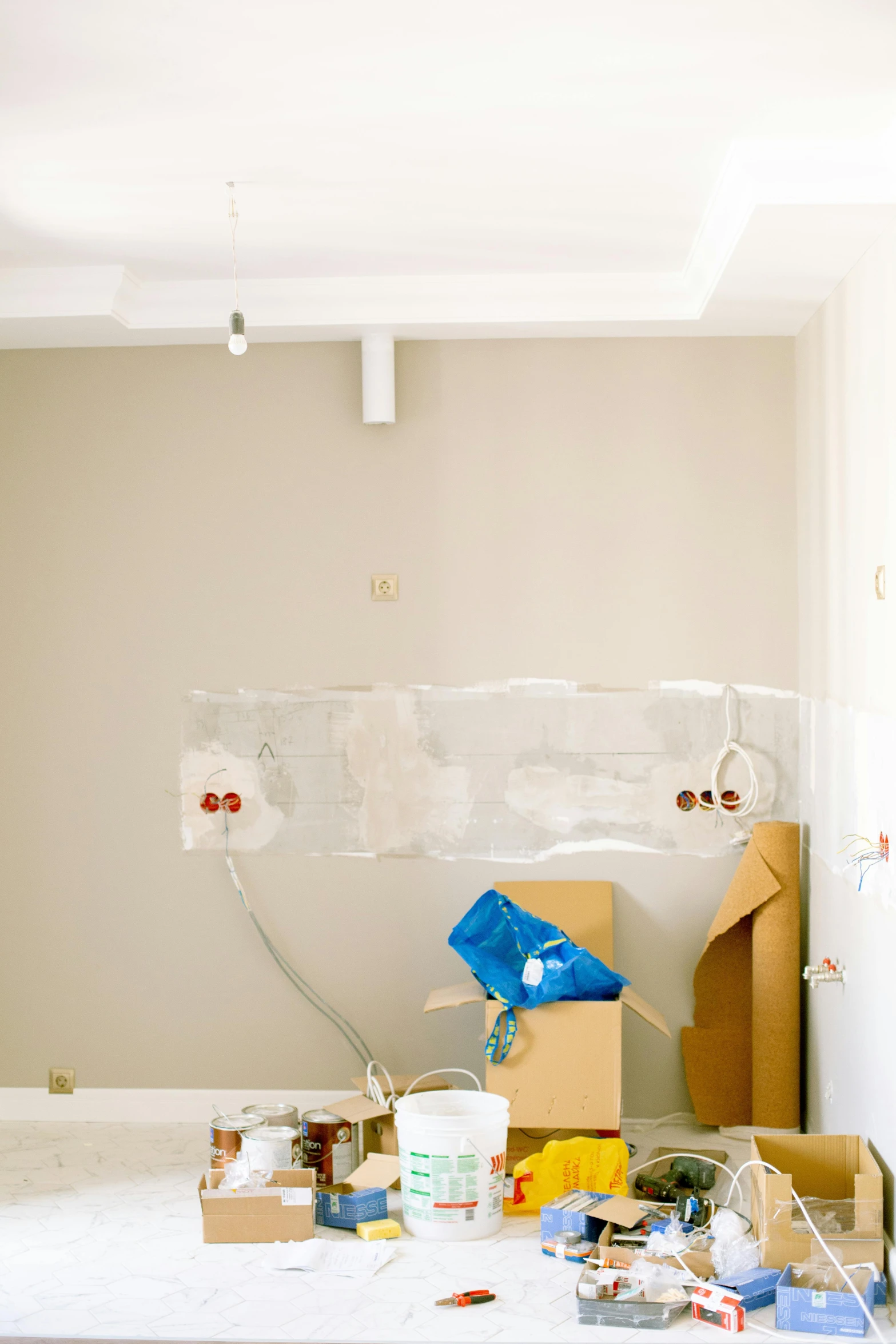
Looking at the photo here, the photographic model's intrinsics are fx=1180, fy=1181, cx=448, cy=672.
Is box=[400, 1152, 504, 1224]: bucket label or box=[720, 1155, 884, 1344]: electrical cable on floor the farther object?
box=[400, 1152, 504, 1224]: bucket label

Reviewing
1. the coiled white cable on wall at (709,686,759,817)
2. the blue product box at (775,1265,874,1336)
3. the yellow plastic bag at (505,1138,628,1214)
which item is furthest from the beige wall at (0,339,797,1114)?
the blue product box at (775,1265,874,1336)

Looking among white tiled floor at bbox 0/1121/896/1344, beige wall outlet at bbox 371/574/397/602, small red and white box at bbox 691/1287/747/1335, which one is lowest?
white tiled floor at bbox 0/1121/896/1344

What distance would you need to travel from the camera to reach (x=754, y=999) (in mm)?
3459

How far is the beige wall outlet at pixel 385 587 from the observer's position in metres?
3.71

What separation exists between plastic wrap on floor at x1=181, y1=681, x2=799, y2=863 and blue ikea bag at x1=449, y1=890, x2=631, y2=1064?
35 cm

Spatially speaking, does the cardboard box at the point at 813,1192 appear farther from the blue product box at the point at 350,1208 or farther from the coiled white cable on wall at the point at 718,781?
the coiled white cable on wall at the point at 718,781

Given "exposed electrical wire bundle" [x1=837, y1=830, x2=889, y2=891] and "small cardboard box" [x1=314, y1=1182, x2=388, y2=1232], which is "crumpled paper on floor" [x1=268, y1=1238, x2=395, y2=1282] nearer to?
"small cardboard box" [x1=314, y1=1182, x2=388, y2=1232]

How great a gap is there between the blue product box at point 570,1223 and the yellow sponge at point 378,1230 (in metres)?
0.35

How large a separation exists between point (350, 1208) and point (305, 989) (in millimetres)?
913

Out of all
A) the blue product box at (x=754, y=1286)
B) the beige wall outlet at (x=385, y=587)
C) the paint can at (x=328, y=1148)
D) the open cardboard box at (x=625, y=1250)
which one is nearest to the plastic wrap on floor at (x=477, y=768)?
the beige wall outlet at (x=385, y=587)

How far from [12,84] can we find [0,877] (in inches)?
94.5

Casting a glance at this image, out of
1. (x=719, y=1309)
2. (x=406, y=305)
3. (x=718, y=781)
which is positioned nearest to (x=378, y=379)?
(x=406, y=305)

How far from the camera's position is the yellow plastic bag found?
2953 millimetres

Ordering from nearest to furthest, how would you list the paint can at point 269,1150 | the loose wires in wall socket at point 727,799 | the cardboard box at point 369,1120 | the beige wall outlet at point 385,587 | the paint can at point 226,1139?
the paint can at point 269,1150, the paint can at point 226,1139, the cardboard box at point 369,1120, the loose wires in wall socket at point 727,799, the beige wall outlet at point 385,587
